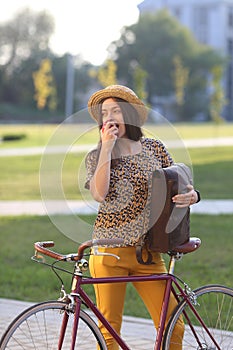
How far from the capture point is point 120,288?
4605 millimetres

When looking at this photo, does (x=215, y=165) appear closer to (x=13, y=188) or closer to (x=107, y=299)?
(x=13, y=188)

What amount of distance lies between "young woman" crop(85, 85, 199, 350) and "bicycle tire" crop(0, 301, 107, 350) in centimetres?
22

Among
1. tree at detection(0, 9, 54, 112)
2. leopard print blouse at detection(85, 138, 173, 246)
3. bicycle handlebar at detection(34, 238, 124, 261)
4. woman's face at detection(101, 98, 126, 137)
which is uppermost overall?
woman's face at detection(101, 98, 126, 137)

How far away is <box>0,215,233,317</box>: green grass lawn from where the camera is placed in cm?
883

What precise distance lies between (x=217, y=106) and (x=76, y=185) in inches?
1657

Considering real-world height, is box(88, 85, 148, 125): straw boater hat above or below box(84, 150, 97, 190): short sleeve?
above

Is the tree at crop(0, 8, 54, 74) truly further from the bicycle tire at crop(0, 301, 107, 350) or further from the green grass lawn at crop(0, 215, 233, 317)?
the bicycle tire at crop(0, 301, 107, 350)

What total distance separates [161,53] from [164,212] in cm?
11734

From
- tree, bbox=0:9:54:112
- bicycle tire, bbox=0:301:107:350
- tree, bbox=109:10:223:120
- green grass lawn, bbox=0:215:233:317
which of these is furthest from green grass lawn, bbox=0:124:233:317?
tree, bbox=109:10:223:120

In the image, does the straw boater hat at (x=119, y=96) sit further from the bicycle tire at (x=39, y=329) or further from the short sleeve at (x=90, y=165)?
the bicycle tire at (x=39, y=329)

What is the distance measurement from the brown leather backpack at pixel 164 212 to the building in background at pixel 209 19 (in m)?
125

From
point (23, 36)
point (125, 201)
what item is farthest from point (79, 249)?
point (23, 36)

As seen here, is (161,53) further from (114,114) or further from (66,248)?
(114,114)

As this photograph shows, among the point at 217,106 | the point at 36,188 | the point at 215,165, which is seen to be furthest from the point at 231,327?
the point at 217,106
